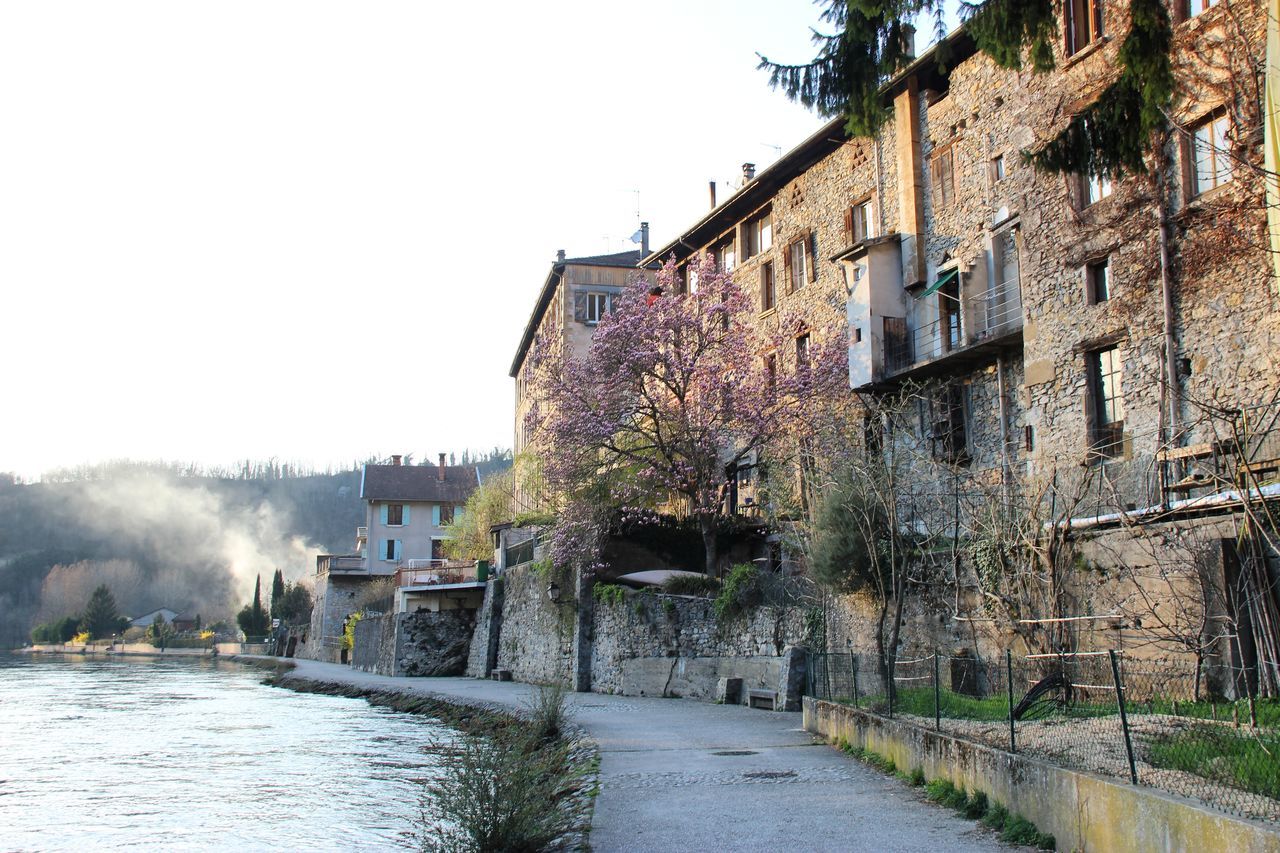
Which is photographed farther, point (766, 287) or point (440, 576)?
point (440, 576)

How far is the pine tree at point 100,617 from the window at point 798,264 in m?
87.8

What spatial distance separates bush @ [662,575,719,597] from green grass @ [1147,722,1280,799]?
58.1 ft

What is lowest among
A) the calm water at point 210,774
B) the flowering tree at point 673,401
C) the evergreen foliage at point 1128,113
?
the calm water at point 210,774

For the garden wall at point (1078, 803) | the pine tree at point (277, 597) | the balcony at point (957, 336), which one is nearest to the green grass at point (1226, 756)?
the garden wall at point (1078, 803)

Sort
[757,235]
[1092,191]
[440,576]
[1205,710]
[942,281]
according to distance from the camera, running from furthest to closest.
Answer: [440,576] < [757,235] < [942,281] < [1092,191] < [1205,710]

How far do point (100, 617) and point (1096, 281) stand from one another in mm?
99837

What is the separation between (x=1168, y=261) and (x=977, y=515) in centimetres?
489

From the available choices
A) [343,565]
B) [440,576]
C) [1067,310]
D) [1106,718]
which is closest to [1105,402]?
[1067,310]

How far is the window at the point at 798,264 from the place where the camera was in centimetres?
2892

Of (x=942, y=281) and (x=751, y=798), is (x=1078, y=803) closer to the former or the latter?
(x=751, y=798)

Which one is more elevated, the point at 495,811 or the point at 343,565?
the point at 343,565

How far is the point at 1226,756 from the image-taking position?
6.64 metres

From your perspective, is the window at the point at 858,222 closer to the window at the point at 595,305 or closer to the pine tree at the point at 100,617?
the window at the point at 595,305

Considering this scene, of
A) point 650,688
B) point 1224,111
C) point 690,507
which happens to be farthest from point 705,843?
point 690,507
